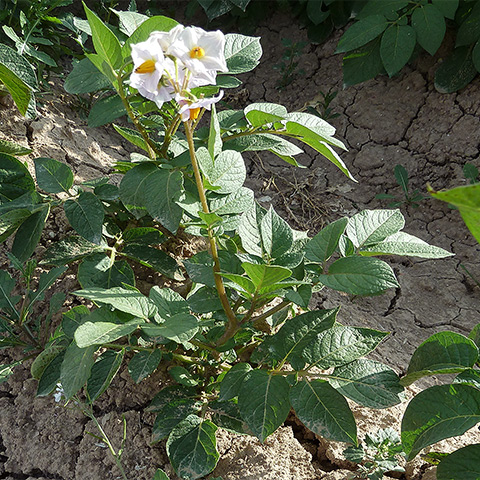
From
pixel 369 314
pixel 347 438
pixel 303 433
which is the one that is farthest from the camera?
pixel 369 314

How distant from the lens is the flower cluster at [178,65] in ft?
3.16

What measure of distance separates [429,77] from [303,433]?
2.29 meters

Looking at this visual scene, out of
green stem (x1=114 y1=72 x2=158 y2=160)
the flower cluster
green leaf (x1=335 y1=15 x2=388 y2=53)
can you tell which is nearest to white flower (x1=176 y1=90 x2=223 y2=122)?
the flower cluster

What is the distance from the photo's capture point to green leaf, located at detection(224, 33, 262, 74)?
1.41m

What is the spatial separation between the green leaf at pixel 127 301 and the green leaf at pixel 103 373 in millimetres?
178

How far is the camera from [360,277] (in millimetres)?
1054

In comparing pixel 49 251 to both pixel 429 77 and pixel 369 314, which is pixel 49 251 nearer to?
pixel 369 314

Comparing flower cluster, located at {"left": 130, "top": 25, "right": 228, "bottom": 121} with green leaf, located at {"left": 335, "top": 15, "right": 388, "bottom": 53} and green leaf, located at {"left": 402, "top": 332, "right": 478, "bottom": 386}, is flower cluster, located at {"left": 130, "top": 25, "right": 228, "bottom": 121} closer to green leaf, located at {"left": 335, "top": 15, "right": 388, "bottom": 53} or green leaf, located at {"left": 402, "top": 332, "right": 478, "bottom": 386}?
green leaf, located at {"left": 402, "top": 332, "right": 478, "bottom": 386}

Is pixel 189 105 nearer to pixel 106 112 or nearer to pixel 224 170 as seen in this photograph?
pixel 224 170

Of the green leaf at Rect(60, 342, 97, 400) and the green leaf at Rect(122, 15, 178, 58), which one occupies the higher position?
the green leaf at Rect(122, 15, 178, 58)

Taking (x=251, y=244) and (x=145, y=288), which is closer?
(x=251, y=244)

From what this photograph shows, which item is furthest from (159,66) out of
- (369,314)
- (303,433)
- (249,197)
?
(369,314)

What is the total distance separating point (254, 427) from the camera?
3.49ft

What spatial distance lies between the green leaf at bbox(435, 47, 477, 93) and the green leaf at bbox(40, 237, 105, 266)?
2.25 meters
